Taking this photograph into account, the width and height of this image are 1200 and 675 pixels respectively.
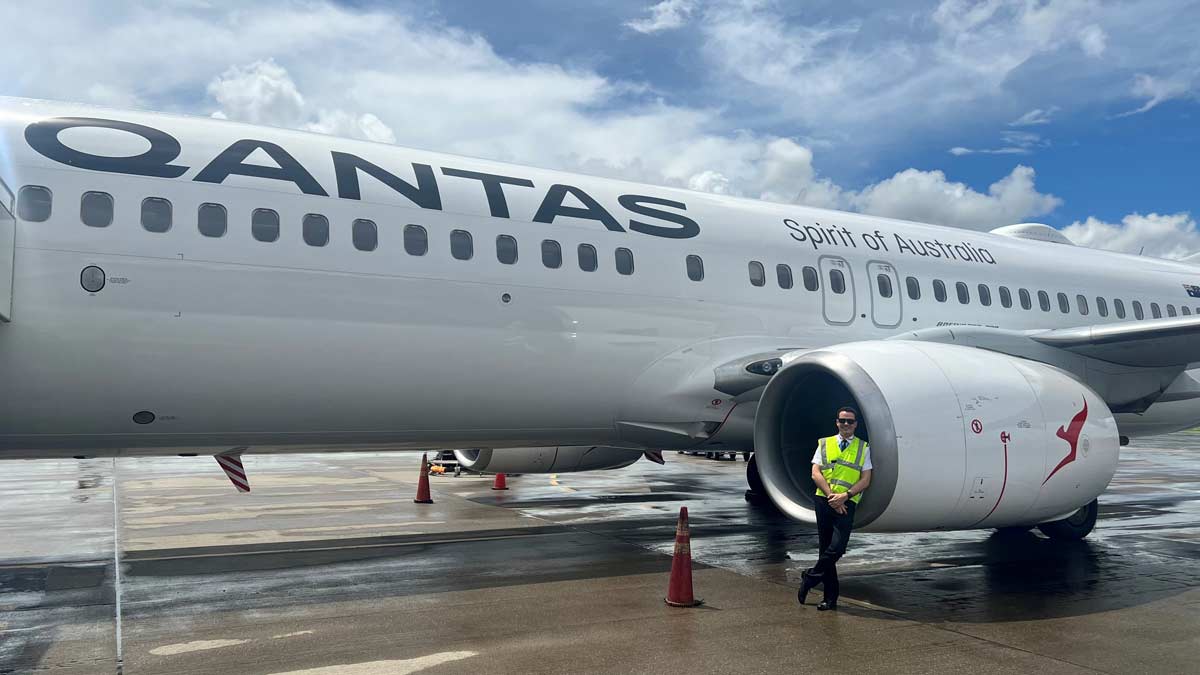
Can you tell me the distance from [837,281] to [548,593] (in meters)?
5.28

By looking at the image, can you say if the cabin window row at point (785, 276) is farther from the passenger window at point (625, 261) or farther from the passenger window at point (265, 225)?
the passenger window at point (265, 225)

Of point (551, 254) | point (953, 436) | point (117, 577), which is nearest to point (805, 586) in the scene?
point (953, 436)

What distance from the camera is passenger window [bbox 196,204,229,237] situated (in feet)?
24.2

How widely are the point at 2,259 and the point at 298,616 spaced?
10.9 ft

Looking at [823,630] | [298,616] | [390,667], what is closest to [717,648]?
[823,630]

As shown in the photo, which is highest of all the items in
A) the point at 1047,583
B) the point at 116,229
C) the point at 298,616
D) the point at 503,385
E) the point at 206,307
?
the point at 116,229

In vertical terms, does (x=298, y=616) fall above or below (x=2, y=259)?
below

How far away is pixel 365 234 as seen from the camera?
26.4ft

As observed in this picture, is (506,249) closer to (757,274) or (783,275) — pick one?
(757,274)

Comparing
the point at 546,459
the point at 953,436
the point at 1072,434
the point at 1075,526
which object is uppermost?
the point at 953,436

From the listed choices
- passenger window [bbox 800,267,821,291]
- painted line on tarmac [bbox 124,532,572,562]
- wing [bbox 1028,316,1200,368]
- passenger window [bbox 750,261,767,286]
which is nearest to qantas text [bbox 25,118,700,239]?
passenger window [bbox 750,261,767,286]

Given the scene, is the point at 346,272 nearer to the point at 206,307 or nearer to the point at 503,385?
the point at 206,307

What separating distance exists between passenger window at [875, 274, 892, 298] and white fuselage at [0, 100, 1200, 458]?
14cm

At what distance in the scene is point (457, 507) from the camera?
1416cm
